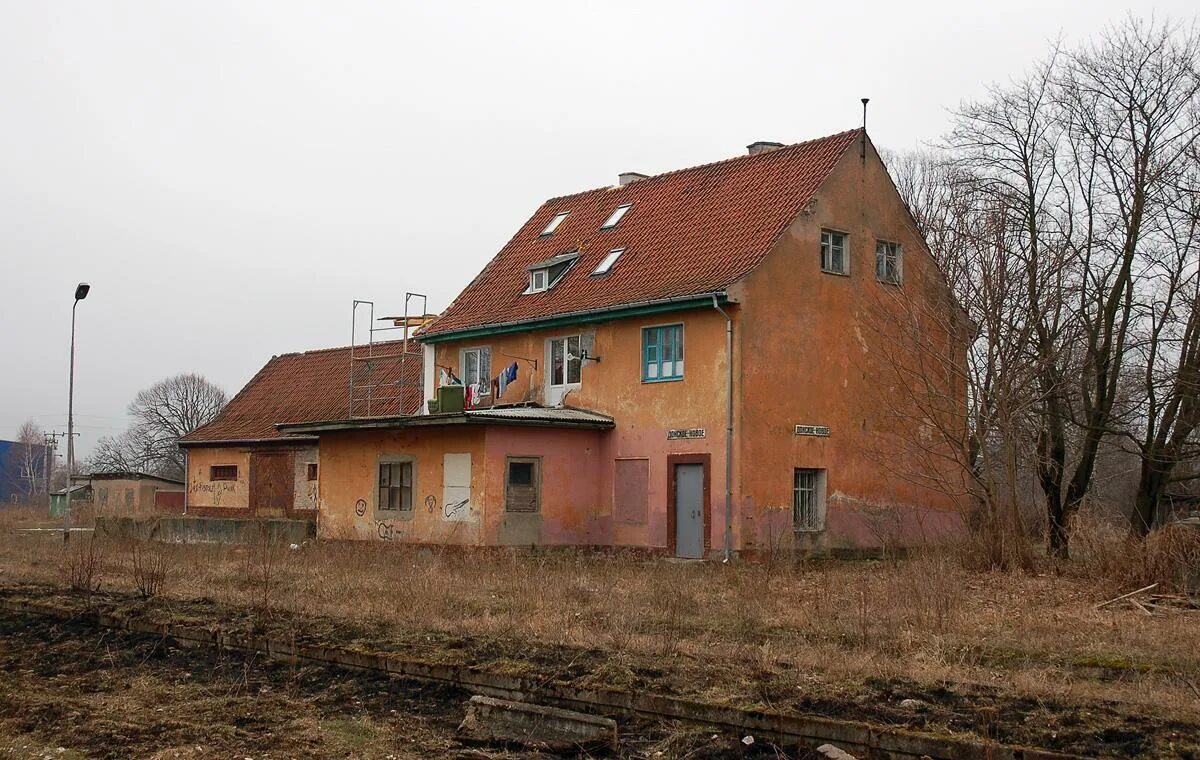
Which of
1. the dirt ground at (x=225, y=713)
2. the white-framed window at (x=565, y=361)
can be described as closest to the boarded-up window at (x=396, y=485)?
the white-framed window at (x=565, y=361)

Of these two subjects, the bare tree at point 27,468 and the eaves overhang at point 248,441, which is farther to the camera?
the bare tree at point 27,468

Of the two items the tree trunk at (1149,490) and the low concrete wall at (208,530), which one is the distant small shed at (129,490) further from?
the tree trunk at (1149,490)

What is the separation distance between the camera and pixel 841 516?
2695 cm

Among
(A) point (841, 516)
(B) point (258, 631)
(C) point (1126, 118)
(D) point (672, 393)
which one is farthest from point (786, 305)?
(B) point (258, 631)

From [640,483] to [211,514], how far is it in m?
21.0

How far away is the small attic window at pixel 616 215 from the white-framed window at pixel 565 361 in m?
3.88

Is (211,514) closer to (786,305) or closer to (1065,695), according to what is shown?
(786,305)

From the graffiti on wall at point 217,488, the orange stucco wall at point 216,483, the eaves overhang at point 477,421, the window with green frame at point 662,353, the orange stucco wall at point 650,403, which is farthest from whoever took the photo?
the graffiti on wall at point 217,488

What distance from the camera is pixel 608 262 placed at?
2983 cm

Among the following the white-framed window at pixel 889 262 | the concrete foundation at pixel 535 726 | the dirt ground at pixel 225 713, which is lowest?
the dirt ground at pixel 225 713

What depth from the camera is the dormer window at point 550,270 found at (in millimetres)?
30891

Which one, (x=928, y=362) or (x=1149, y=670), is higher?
(x=928, y=362)

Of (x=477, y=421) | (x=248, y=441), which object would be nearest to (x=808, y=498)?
(x=477, y=421)

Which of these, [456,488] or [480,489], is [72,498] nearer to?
[456,488]
